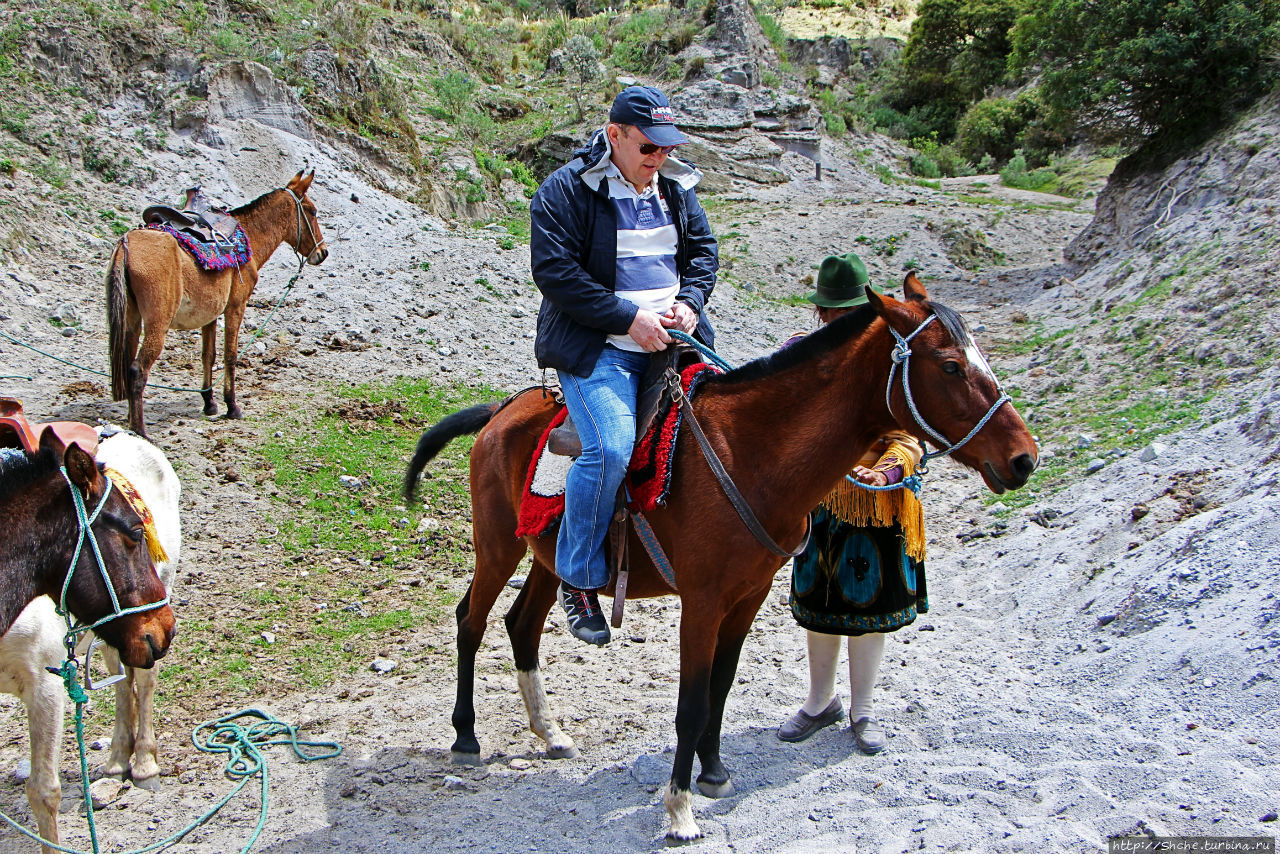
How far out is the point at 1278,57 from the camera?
13555 mm

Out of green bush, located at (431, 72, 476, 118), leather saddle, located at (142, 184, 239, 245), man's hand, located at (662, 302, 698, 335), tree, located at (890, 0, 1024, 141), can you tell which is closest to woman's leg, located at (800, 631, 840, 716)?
man's hand, located at (662, 302, 698, 335)

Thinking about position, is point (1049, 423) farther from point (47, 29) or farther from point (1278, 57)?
point (47, 29)

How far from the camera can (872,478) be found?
408 cm

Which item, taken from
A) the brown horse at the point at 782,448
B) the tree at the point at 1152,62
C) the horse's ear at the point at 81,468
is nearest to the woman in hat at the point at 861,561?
the brown horse at the point at 782,448

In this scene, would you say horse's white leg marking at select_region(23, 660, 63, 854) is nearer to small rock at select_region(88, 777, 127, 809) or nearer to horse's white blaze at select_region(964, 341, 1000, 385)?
small rock at select_region(88, 777, 127, 809)

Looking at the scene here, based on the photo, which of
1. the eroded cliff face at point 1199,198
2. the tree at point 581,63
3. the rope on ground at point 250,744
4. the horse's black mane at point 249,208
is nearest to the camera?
the rope on ground at point 250,744

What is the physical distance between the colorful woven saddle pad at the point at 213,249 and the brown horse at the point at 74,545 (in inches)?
234

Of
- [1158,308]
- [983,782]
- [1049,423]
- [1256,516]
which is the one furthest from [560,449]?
[1158,308]

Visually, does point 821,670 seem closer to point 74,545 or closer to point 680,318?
point 680,318

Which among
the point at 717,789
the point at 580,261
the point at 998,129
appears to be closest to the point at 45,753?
the point at 717,789

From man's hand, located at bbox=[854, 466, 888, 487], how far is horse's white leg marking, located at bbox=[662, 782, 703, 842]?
1548 mm

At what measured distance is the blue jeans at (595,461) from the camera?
3.70 metres

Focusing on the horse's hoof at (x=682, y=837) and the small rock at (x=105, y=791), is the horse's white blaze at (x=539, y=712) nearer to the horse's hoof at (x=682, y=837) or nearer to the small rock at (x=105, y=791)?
the horse's hoof at (x=682, y=837)

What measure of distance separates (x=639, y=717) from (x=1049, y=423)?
5.83 metres
